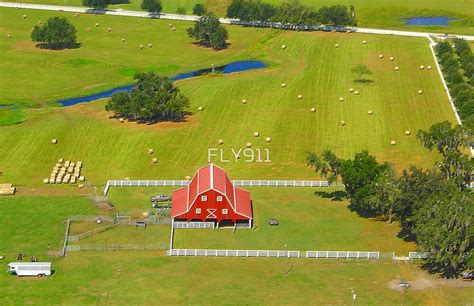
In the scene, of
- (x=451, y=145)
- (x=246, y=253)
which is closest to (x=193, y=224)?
(x=246, y=253)

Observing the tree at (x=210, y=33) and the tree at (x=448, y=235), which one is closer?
the tree at (x=448, y=235)

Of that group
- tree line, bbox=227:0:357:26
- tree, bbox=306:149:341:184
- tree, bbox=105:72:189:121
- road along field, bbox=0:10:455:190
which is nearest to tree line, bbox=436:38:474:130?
road along field, bbox=0:10:455:190

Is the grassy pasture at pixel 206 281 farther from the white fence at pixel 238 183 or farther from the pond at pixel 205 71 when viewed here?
the pond at pixel 205 71

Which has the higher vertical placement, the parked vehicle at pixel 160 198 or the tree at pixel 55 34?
the tree at pixel 55 34

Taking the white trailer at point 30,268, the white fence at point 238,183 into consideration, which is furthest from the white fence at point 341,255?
the white trailer at point 30,268

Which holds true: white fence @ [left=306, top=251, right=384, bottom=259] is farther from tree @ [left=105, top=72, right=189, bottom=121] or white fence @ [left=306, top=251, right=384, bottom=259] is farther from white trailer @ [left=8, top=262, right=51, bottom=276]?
tree @ [left=105, top=72, right=189, bottom=121]

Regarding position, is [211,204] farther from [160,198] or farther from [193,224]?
[160,198]

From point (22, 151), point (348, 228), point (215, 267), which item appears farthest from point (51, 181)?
point (348, 228)
